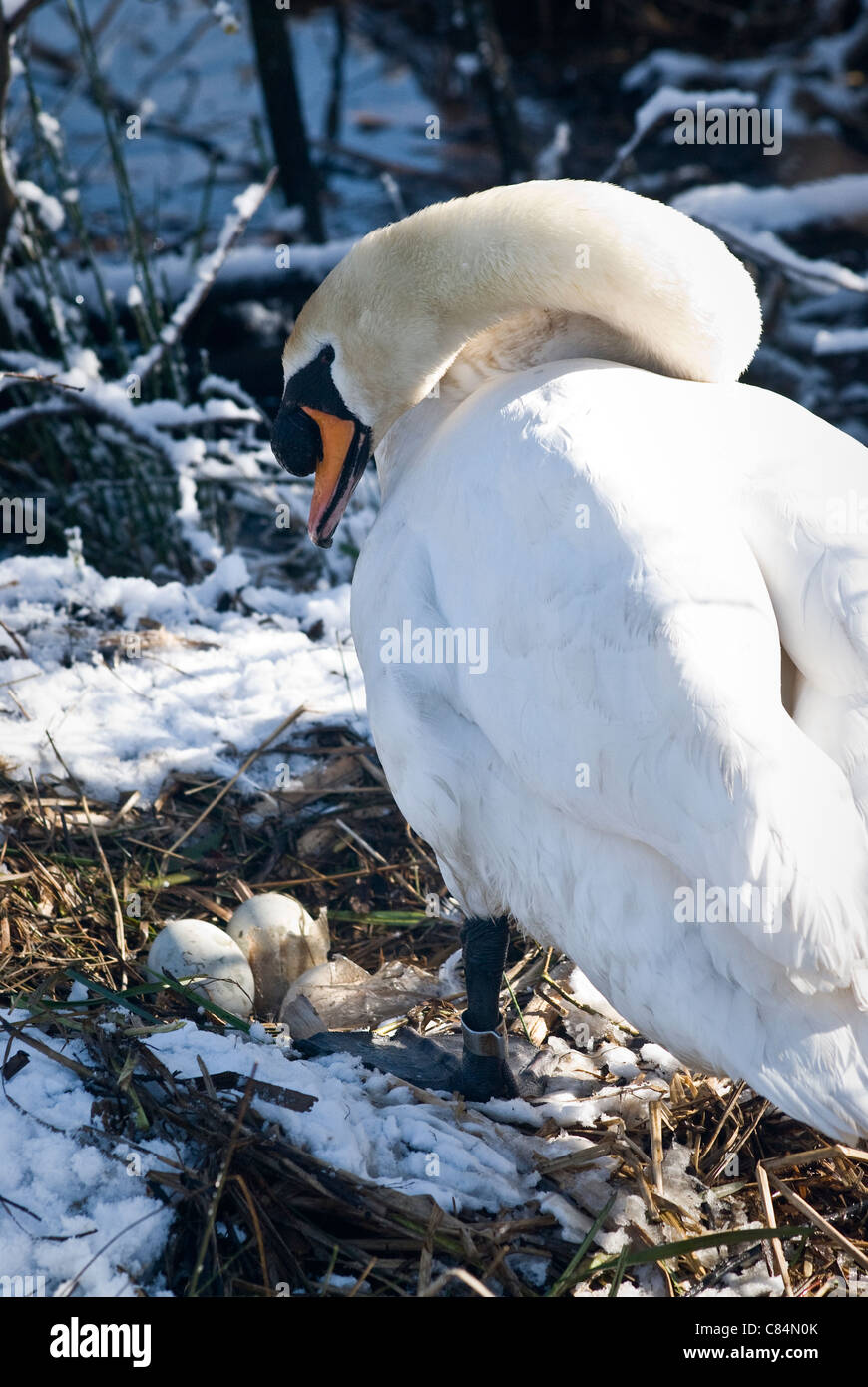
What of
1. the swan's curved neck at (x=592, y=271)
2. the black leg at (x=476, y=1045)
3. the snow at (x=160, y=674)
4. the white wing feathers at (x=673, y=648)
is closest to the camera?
the white wing feathers at (x=673, y=648)

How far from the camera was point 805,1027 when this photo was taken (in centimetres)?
218

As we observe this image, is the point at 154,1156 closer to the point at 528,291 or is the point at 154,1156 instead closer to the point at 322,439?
the point at 322,439

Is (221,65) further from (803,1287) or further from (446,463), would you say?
(803,1287)

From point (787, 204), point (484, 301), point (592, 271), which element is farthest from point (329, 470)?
point (787, 204)

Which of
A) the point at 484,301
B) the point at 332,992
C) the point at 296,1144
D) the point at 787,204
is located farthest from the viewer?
the point at 787,204

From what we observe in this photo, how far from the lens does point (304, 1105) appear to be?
266 centimetres

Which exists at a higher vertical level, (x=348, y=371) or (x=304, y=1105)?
(x=348, y=371)

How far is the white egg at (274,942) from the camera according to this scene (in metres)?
3.23

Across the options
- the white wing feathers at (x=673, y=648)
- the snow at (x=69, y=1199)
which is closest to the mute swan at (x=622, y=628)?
the white wing feathers at (x=673, y=648)

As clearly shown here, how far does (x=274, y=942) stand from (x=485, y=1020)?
0.55 metres

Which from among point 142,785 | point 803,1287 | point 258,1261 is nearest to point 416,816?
point 258,1261

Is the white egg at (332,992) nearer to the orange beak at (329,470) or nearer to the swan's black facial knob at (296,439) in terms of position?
the orange beak at (329,470)

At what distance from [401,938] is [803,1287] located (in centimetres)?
138

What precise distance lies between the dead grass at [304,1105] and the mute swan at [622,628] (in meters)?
0.43
